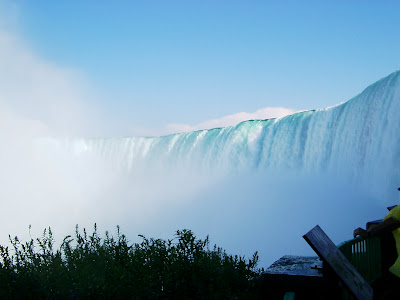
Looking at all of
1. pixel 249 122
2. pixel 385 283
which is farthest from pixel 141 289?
pixel 249 122

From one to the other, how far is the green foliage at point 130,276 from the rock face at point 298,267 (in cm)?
42

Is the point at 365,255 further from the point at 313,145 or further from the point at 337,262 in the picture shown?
the point at 313,145

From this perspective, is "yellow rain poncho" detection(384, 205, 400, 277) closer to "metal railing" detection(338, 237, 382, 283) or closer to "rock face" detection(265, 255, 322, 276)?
"metal railing" detection(338, 237, 382, 283)

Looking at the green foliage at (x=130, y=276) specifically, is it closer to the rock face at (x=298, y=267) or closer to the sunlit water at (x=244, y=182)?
the rock face at (x=298, y=267)

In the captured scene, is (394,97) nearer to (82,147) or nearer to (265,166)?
(265,166)

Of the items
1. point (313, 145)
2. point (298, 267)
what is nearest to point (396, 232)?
point (298, 267)

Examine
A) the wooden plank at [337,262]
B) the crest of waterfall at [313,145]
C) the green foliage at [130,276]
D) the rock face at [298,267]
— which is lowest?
the wooden plank at [337,262]

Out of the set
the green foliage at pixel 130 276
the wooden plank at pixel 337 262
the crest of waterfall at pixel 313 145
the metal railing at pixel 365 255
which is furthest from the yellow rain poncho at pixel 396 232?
the crest of waterfall at pixel 313 145

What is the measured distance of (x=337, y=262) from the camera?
306 centimetres

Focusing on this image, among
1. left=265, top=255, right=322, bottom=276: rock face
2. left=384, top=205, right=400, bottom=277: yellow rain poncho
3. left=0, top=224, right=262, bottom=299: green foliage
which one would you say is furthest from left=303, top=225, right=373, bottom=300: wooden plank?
left=0, top=224, right=262, bottom=299: green foliage

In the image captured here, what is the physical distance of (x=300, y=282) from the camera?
3.31 metres

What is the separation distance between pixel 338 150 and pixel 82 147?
29.3m

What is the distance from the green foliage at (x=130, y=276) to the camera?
3.78 meters

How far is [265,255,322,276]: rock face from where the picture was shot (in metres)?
3.40
